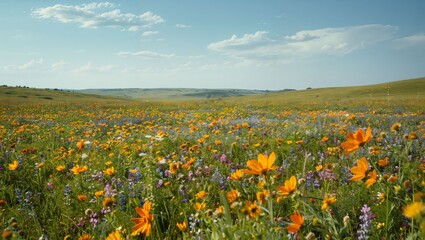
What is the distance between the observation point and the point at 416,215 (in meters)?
0.97

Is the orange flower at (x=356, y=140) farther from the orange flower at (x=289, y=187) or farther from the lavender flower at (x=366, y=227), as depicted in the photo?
the lavender flower at (x=366, y=227)

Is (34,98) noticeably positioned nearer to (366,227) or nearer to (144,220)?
(144,220)

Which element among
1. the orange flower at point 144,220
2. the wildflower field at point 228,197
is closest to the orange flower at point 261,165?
the wildflower field at point 228,197

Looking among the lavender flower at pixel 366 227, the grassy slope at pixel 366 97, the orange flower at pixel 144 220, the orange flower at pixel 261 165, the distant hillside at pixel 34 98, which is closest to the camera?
the orange flower at pixel 144 220

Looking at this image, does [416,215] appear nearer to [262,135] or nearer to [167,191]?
[167,191]

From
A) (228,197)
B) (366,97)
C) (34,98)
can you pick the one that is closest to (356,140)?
(228,197)

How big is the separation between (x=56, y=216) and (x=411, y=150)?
17.7ft

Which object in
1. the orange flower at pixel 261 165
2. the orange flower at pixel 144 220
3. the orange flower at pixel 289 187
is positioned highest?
the orange flower at pixel 261 165

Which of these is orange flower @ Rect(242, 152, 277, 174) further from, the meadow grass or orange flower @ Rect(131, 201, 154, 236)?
orange flower @ Rect(131, 201, 154, 236)

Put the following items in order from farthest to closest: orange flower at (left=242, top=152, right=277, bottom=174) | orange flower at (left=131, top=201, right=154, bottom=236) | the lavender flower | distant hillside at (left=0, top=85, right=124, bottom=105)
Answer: distant hillside at (left=0, top=85, right=124, bottom=105) → the lavender flower → orange flower at (left=242, top=152, right=277, bottom=174) → orange flower at (left=131, top=201, right=154, bottom=236)

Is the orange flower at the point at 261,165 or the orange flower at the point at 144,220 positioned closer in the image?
the orange flower at the point at 144,220

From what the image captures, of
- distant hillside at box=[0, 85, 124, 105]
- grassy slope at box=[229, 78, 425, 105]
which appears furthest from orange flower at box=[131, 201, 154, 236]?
distant hillside at box=[0, 85, 124, 105]

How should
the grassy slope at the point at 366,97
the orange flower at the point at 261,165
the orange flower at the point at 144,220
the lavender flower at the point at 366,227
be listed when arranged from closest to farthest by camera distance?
the orange flower at the point at 144,220, the orange flower at the point at 261,165, the lavender flower at the point at 366,227, the grassy slope at the point at 366,97

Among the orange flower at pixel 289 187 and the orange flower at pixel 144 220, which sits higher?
the orange flower at pixel 289 187
